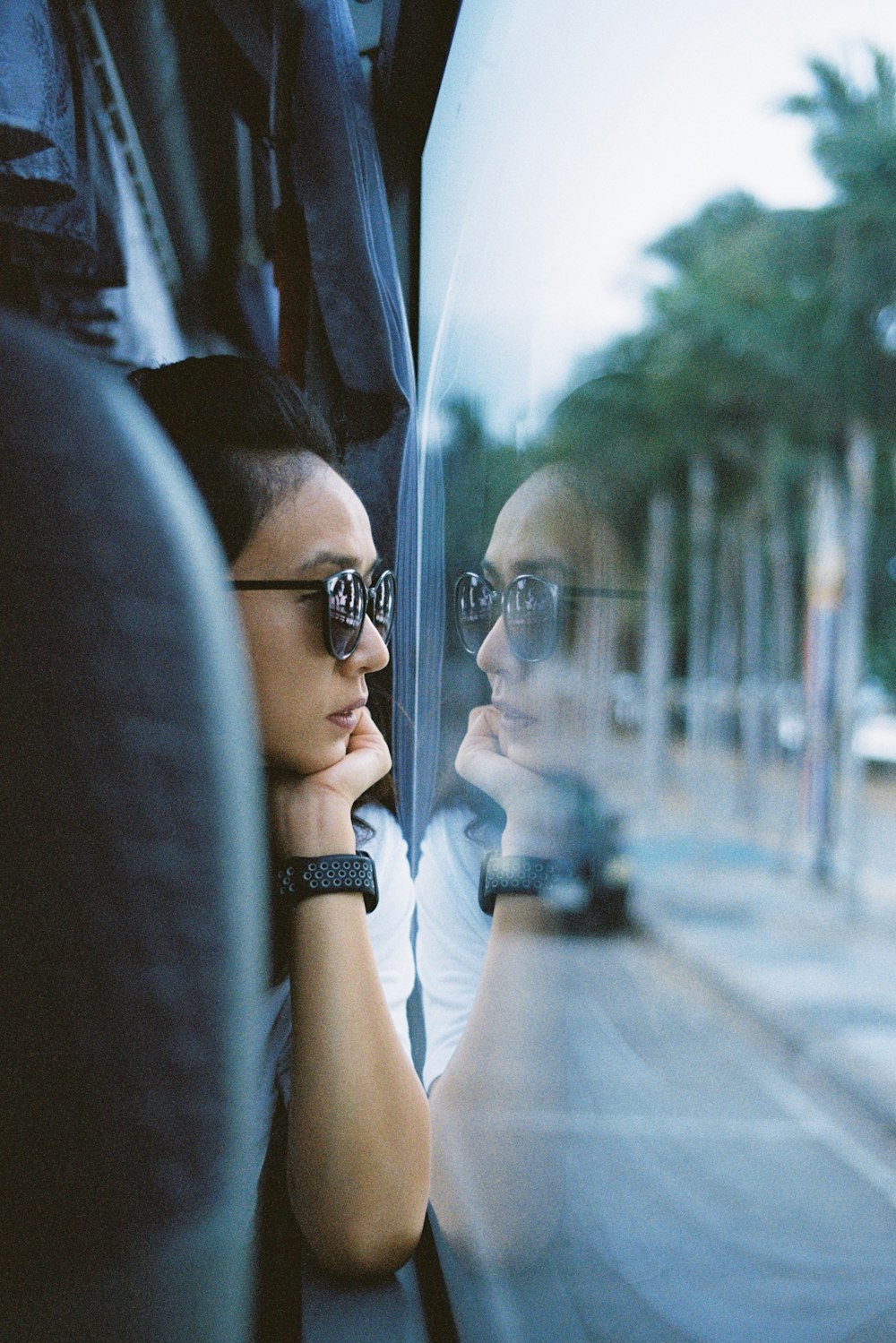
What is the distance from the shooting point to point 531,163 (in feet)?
3.02

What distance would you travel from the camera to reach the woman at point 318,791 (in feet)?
2.56

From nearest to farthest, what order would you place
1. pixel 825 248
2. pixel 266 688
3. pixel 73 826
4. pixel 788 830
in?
pixel 73 826 → pixel 825 248 → pixel 266 688 → pixel 788 830

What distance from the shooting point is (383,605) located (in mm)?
962

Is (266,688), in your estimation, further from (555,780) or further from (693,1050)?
(693,1050)

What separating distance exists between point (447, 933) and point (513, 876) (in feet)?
0.38

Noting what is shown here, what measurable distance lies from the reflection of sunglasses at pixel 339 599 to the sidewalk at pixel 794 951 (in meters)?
2.98

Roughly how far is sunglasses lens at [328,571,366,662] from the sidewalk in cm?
298

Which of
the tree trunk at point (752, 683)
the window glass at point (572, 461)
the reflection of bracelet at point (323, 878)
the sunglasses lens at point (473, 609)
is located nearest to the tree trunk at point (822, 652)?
the window glass at point (572, 461)

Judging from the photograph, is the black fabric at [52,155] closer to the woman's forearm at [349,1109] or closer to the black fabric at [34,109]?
the black fabric at [34,109]

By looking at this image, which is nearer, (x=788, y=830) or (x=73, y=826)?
(x=73, y=826)

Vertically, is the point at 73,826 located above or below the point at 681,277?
below

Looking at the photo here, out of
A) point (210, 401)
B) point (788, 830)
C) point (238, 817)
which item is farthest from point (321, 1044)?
point (788, 830)

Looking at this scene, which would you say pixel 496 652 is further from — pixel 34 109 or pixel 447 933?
pixel 34 109

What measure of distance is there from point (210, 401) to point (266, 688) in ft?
0.80
